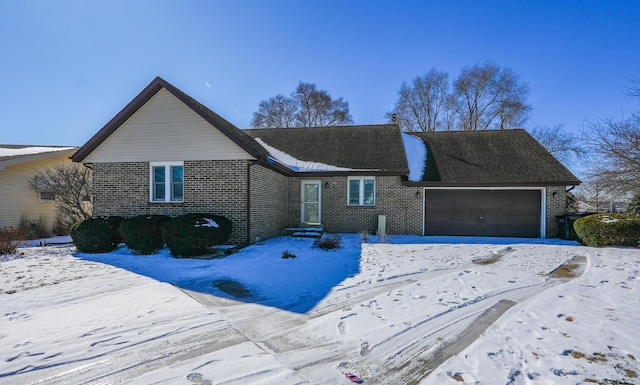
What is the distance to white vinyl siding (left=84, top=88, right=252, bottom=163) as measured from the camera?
10656 millimetres

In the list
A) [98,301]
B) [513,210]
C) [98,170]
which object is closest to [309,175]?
[98,170]

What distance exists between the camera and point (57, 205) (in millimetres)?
15258

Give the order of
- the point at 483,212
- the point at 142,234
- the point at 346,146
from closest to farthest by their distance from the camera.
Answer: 1. the point at 142,234
2. the point at 483,212
3. the point at 346,146

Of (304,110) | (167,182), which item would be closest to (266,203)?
(167,182)

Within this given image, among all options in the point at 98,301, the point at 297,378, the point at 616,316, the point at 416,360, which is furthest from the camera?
the point at 98,301

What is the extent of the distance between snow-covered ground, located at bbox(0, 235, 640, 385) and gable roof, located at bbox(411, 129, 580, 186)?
6.55 m

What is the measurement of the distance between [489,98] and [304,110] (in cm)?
1666

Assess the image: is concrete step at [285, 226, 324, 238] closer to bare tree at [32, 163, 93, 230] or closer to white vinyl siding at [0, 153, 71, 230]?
bare tree at [32, 163, 93, 230]

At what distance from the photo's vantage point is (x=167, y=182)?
11031mm

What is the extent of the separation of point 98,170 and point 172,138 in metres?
3.07

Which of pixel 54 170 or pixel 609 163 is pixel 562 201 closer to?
pixel 609 163

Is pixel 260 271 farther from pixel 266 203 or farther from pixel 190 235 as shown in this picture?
pixel 266 203

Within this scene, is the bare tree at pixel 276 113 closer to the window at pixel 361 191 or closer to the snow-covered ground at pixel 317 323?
the window at pixel 361 191

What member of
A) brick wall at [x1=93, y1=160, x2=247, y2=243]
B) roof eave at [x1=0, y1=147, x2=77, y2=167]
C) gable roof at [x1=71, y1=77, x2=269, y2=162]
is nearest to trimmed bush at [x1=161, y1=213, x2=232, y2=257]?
brick wall at [x1=93, y1=160, x2=247, y2=243]
